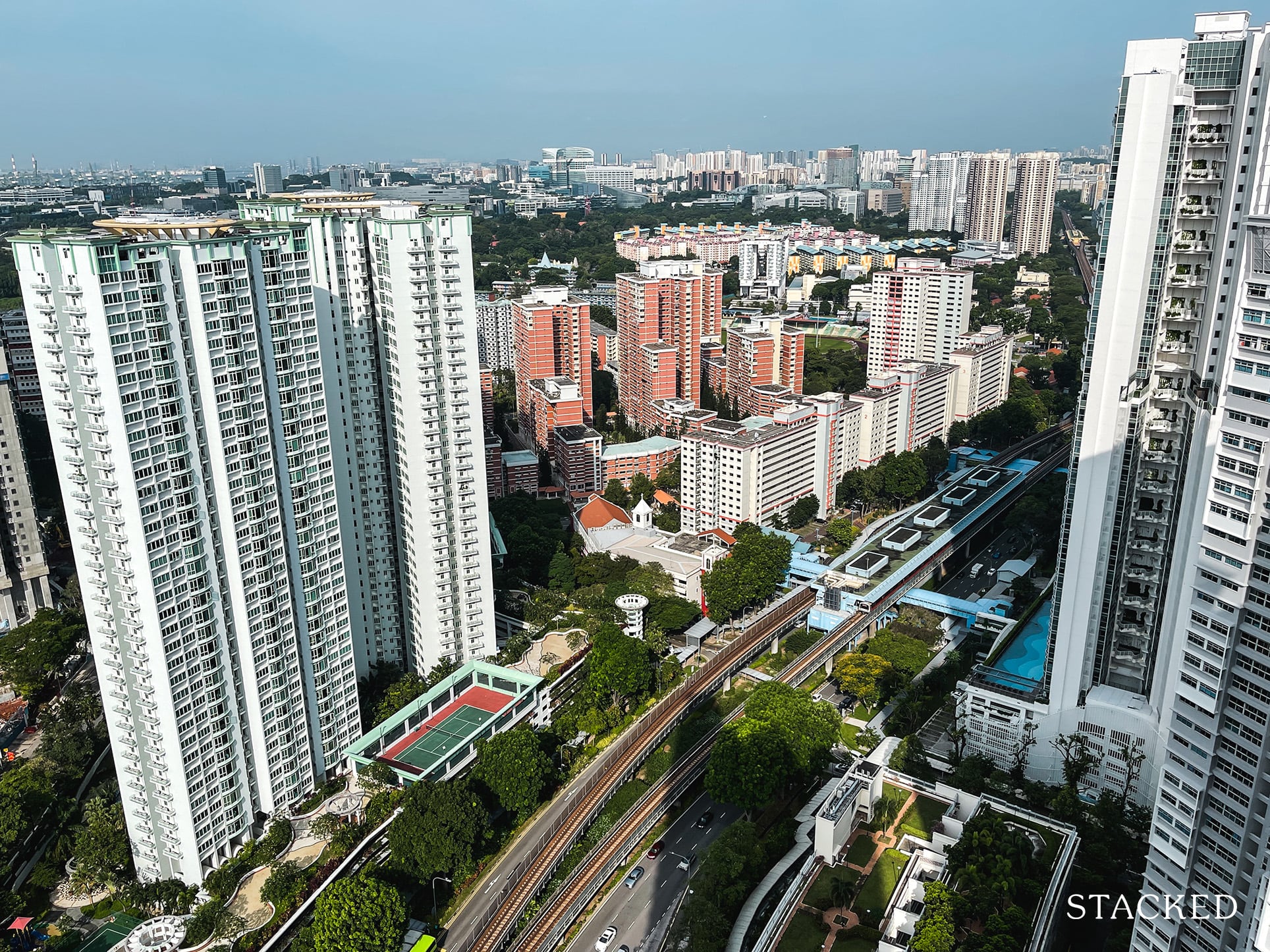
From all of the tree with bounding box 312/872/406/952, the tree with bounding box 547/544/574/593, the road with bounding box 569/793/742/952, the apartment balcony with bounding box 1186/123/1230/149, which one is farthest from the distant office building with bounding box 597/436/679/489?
the apartment balcony with bounding box 1186/123/1230/149

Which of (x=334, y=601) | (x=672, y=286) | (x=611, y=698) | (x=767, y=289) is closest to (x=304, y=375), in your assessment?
(x=334, y=601)

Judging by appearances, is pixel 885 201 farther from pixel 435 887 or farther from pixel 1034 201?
pixel 435 887

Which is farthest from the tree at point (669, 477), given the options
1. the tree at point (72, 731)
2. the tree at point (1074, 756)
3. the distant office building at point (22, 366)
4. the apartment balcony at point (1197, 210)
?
Answer: the distant office building at point (22, 366)

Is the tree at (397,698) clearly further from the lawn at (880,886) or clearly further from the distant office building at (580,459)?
the distant office building at (580,459)

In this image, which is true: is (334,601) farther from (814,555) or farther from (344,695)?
(814,555)

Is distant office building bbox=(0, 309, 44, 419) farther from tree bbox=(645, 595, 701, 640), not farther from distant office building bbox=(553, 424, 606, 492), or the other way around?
tree bbox=(645, 595, 701, 640)

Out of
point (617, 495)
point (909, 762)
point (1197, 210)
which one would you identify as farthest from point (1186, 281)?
point (617, 495)
